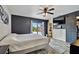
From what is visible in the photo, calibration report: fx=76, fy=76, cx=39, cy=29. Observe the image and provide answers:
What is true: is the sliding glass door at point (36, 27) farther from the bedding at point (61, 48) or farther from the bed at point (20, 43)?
the bed at point (20, 43)

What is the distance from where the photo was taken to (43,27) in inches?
279

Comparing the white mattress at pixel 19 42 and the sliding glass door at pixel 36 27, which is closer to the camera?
the white mattress at pixel 19 42

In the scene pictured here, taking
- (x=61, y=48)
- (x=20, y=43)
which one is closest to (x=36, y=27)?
(x=61, y=48)

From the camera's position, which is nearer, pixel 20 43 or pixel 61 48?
pixel 20 43

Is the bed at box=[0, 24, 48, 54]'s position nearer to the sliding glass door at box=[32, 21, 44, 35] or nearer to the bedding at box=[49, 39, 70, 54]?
the bedding at box=[49, 39, 70, 54]

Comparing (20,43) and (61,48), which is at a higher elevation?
(20,43)

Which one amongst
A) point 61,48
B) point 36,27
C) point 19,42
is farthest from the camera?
point 36,27

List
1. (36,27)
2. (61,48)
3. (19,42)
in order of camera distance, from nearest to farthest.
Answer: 1. (19,42)
2. (61,48)
3. (36,27)

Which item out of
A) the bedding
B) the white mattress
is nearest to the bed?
the white mattress

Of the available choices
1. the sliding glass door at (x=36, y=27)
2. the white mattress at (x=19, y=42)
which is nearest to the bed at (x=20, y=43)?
the white mattress at (x=19, y=42)

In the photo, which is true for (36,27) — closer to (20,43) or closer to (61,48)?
(61,48)

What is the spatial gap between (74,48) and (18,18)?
5014 millimetres

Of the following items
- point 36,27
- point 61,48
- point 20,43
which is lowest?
point 61,48

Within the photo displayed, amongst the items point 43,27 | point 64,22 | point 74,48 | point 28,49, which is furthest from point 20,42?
point 43,27
